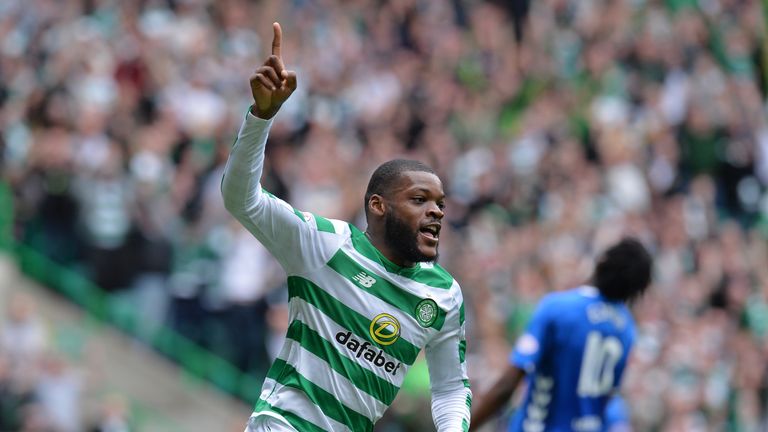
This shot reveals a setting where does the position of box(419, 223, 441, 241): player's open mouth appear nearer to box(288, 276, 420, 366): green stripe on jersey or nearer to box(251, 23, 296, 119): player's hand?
box(288, 276, 420, 366): green stripe on jersey

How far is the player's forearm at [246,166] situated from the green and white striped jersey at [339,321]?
0.09 metres

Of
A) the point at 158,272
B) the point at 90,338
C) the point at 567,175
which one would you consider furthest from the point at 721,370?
the point at 90,338

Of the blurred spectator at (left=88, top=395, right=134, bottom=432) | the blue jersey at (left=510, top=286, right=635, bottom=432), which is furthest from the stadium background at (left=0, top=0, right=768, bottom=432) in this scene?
the blue jersey at (left=510, top=286, right=635, bottom=432)

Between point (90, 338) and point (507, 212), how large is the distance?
505 centimetres

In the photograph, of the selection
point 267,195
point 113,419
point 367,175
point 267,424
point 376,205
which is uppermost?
point 367,175

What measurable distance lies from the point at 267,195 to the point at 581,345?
3.15 m

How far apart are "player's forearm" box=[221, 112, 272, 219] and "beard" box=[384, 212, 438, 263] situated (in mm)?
753

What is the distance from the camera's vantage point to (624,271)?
8.41m

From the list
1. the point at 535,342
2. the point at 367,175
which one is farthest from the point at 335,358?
the point at 367,175

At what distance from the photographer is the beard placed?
6.19m

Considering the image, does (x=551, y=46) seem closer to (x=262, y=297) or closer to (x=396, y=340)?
(x=262, y=297)

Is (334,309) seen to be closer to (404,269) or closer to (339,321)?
(339,321)

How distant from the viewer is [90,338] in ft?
51.2

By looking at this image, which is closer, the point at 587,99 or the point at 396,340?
the point at 396,340
